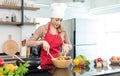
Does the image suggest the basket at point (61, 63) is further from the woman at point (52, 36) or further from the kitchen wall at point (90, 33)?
the kitchen wall at point (90, 33)

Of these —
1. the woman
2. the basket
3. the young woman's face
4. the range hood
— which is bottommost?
the basket

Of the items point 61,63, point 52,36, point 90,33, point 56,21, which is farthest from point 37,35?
point 90,33

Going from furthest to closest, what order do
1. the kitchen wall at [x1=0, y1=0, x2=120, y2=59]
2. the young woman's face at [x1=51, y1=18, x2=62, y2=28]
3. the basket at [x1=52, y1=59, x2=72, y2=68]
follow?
the kitchen wall at [x1=0, y1=0, x2=120, y2=59] < the young woman's face at [x1=51, y1=18, x2=62, y2=28] < the basket at [x1=52, y1=59, x2=72, y2=68]

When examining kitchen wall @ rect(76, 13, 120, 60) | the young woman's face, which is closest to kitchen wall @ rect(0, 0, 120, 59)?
kitchen wall @ rect(76, 13, 120, 60)

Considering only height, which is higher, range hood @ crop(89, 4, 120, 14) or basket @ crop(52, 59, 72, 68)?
range hood @ crop(89, 4, 120, 14)

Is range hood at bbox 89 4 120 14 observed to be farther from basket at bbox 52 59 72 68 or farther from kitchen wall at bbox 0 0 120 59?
basket at bbox 52 59 72 68

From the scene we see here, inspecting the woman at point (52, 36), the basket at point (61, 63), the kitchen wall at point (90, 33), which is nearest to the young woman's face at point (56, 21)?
the woman at point (52, 36)

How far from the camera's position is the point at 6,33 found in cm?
450

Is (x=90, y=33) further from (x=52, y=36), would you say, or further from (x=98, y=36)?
(x=52, y=36)

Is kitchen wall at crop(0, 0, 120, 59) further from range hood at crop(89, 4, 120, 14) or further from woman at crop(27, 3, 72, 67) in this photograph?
woman at crop(27, 3, 72, 67)

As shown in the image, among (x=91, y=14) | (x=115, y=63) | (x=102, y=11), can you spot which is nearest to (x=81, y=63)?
(x=115, y=63)

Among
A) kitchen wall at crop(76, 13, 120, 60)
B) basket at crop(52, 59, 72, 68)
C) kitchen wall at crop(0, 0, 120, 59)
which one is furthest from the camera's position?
kitchen wall at crop(76, 13, 120, 60)

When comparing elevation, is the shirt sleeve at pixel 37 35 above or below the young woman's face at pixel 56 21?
below

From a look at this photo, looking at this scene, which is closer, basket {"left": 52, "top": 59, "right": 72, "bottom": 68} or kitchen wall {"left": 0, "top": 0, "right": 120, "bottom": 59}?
basket {"left": 52, "top": 59, "right": 72, "bottom": 68}
